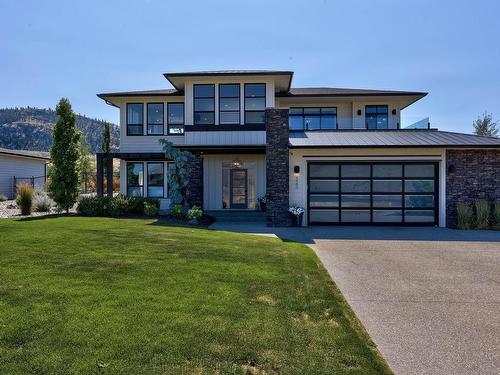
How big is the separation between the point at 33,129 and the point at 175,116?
110866 mm

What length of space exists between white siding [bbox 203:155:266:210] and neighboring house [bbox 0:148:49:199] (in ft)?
59.5

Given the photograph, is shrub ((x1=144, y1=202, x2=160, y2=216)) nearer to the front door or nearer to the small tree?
the small tree

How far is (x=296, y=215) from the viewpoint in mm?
14383

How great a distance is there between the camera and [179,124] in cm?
2100

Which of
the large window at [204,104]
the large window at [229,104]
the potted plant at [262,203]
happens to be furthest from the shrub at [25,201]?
the potted plant at [262,203]

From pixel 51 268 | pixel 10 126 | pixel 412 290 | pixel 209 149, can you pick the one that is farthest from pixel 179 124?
pixel 10 126

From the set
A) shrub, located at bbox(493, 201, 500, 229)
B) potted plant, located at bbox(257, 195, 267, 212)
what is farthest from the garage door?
potted plant, located at bbox(257, 195, 267, 212)

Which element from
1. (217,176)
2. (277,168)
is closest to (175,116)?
(217,176)

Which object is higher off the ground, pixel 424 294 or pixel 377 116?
pixel 377 116

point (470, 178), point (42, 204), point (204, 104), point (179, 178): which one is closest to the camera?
point (470, 178)

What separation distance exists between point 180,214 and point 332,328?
39.1 ft

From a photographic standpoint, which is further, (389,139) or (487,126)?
(487,126)

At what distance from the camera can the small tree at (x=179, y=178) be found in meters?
15.9

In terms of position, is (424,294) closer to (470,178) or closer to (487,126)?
(470,178)
